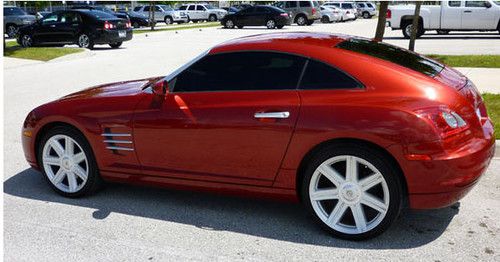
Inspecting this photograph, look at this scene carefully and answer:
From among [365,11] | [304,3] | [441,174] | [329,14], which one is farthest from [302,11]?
[441,174]

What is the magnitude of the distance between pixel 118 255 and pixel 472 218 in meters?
2.74

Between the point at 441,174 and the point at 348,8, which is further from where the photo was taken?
the point at 348,8

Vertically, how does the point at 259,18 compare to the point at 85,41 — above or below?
above

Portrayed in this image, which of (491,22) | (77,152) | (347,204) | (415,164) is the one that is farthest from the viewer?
(491,22)

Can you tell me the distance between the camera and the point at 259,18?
35.6 metres

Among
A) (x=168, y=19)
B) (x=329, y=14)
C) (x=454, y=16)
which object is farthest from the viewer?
(x=168, y=19)

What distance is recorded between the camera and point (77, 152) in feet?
16.0

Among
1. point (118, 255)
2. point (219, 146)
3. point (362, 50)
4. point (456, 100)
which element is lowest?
point (118, 255)

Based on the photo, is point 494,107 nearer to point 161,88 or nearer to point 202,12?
point 161,88

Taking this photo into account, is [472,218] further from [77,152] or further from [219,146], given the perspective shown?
[77,152]

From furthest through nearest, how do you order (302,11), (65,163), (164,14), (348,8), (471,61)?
(348,8), (164,14), (302,11), (471,61), (65,163)

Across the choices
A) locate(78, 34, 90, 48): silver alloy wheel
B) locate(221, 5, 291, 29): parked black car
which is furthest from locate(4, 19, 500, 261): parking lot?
locate(221, 5, 291, 29): parked black car

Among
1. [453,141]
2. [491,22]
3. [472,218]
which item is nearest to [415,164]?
[453,141]

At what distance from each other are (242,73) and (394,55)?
1.25m
